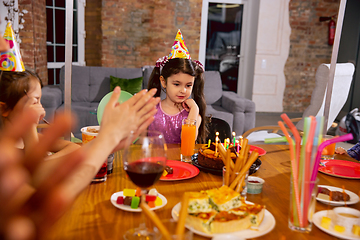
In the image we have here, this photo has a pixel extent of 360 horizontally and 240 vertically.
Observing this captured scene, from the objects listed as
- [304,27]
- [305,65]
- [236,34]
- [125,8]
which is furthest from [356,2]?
[125,8]

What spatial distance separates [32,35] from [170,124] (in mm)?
3523

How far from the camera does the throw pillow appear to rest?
14.1ft

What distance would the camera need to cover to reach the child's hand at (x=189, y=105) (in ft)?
6.37

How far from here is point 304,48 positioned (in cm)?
640

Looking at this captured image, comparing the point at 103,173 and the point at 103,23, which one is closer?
the point at 103,173

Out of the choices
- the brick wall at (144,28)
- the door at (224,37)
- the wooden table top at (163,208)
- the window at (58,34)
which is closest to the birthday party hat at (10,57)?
the wooden table top at (163,208)

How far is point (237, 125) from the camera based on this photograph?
421cm

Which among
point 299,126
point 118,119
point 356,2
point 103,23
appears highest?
point 356,2

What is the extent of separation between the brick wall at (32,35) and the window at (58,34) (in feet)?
1.16

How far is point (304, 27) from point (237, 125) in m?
3.36

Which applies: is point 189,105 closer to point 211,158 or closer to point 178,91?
point 178,91

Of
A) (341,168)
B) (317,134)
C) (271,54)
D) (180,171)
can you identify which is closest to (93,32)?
(271,54)

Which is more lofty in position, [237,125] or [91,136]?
[91,136]

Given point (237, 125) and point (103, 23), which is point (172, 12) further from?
point (237, 125)
